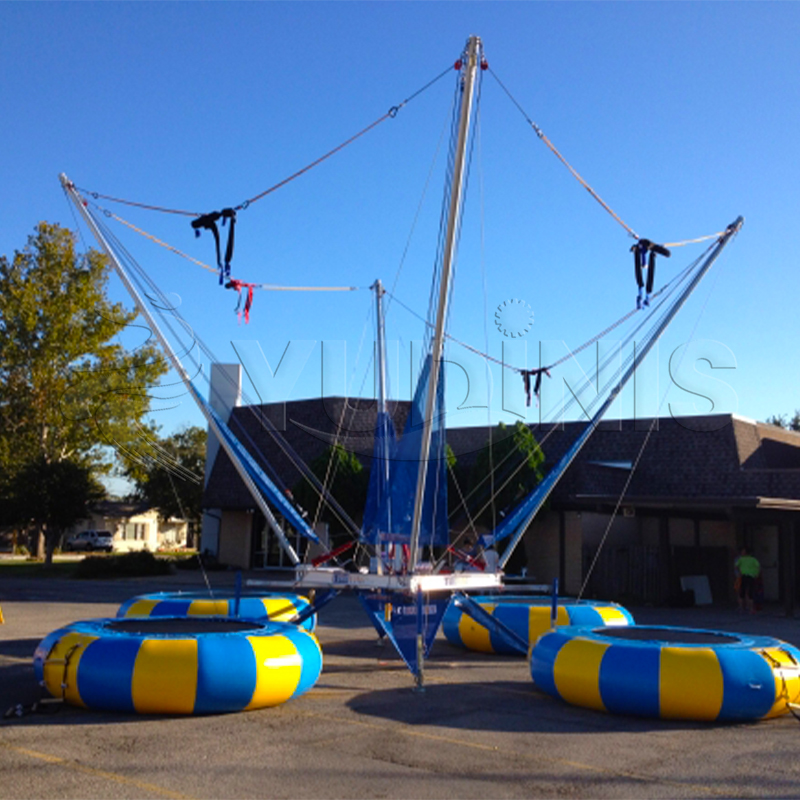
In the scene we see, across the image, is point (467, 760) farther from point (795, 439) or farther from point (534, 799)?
point (795, 439)

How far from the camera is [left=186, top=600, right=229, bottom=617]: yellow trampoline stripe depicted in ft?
45.6

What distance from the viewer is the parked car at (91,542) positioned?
61.8 m

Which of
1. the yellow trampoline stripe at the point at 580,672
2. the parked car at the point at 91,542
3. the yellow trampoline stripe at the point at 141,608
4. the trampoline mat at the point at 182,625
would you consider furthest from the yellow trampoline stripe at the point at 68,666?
the parked car at the point at 91,542

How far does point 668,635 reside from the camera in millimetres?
11586

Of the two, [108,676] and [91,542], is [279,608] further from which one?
[91,542]

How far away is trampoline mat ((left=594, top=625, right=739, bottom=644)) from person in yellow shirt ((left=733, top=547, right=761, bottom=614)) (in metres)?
11.3

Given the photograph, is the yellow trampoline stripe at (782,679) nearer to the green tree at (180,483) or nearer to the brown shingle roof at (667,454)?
the brown shingle roof at (667,454)

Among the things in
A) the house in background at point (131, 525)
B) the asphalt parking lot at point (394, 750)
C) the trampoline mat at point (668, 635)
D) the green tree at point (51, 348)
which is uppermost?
the green tree at point (51, 348)

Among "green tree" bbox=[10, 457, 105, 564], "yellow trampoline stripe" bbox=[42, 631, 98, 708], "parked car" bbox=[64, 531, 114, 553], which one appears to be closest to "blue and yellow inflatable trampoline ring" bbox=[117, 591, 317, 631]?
"yellow trampoline stripe" bbox=[42, 631, 98, 708]

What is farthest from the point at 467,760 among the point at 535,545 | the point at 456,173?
the point at 535,545

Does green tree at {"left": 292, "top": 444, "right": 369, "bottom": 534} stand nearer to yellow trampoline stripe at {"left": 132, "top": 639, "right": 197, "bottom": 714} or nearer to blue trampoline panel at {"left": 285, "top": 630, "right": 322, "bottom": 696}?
blue trampoline panel at {"left": 285, "top": 630, "right": 322, "bottom": 696}

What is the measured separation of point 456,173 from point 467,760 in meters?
7.01

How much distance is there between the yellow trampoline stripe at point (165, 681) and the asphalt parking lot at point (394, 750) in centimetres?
16

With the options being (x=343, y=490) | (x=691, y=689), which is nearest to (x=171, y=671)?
(x=691, y=689)
